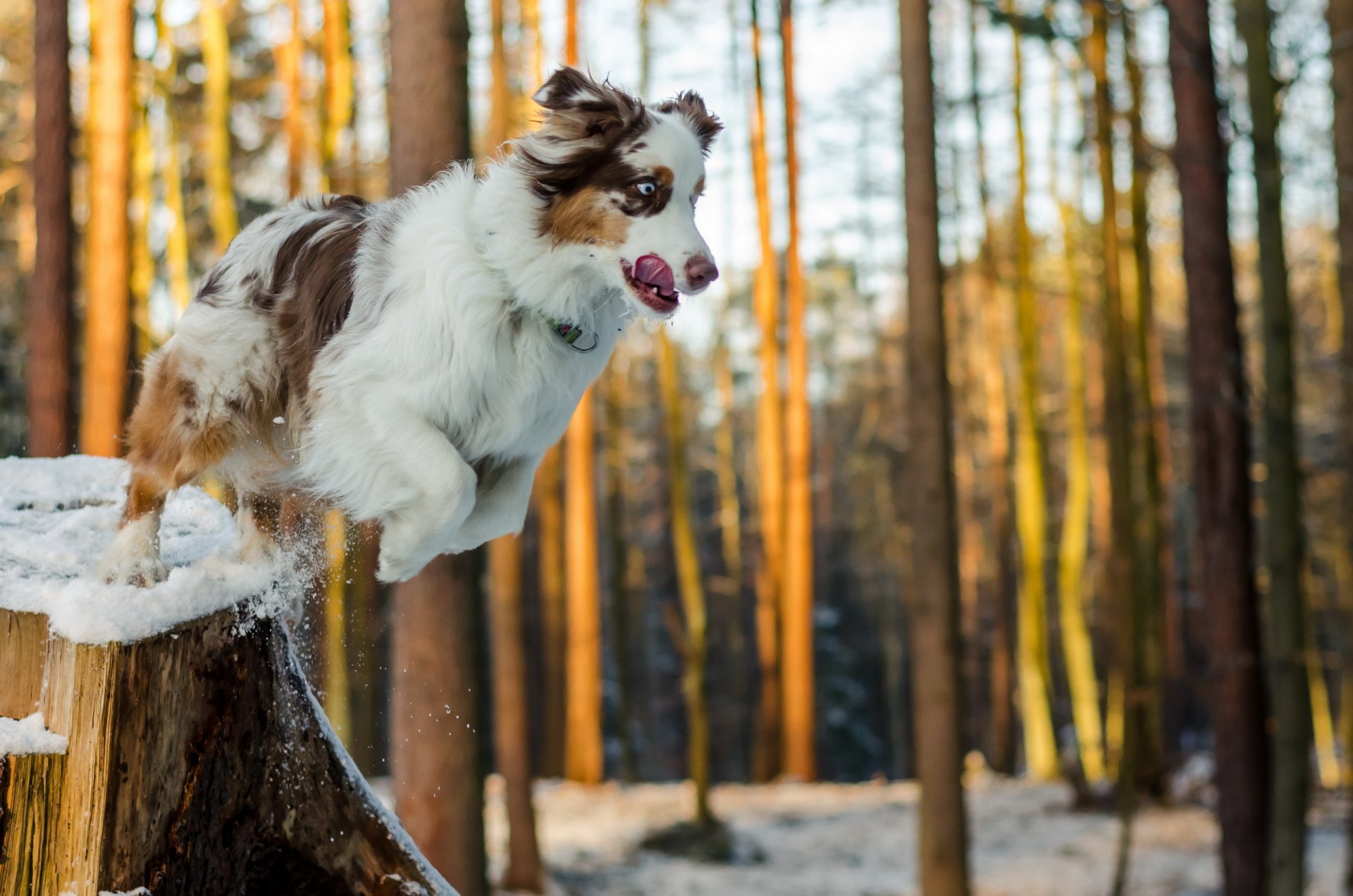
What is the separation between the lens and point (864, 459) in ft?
108

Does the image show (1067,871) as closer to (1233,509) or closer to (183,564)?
(1233,509)

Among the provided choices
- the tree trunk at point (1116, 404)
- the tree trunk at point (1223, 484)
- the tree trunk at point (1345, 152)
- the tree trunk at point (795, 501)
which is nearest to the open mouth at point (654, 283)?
the tree trunk at point (1223, 484)

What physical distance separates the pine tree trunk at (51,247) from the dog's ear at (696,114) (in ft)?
23.1

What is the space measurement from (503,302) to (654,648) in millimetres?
36716

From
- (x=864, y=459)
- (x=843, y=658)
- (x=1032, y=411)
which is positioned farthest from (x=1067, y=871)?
(x=843, y=658)

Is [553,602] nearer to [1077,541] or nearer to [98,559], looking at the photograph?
[1077,541]

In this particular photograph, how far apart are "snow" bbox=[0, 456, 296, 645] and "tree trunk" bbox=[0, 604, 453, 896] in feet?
0.15

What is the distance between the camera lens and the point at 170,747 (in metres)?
2.92

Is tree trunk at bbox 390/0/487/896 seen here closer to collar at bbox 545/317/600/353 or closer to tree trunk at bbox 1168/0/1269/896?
collar at bbox 545/317/600/353

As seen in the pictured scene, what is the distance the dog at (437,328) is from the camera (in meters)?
2.77

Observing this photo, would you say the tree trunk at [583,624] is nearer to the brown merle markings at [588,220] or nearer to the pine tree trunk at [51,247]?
the pine tree trunk at [51,247]

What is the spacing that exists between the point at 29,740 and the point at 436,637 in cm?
269

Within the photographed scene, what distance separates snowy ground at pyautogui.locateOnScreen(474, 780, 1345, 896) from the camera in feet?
37.7

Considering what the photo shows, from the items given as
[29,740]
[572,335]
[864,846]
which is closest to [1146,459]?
[864,846]
